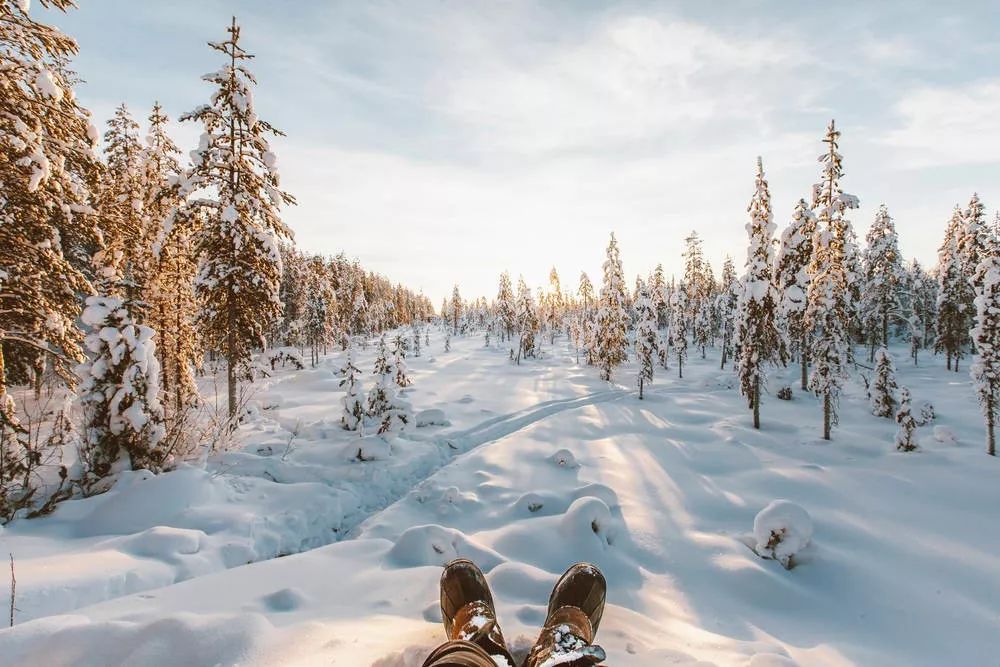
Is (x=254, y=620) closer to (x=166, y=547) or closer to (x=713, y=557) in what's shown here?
(x=166, y=547)

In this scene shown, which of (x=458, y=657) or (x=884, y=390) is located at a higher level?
(x=458, y=657)

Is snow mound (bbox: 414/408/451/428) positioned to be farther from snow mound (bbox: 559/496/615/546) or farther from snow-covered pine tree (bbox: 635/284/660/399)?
snow-covered pine tree (bbox: 635/284/660/399)

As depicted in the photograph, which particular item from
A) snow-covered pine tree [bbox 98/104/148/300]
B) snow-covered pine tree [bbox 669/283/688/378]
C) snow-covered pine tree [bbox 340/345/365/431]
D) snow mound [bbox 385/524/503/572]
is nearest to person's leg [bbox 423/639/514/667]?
snow mound [bbox 385/524/503/572]

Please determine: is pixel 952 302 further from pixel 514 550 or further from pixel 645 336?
→ pixel 514 550

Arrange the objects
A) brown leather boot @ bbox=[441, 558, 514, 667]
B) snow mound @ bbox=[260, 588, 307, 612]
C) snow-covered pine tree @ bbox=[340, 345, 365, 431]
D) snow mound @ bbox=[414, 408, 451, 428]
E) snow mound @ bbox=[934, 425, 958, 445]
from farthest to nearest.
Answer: snow mound @ bbox=[934, 425, 958, 445], snow mound @ bbox=[414, 408, 451, 428], snow-covered pine tree @ bbox=[340, 345, 365, 431], snow mound @ bbox=[260, 588, 307, 612], brown leather boot @ bbox=[441, 558, 514, 667]

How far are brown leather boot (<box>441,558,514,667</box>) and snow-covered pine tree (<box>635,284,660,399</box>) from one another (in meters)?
25.5

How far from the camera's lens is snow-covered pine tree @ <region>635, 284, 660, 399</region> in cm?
2805

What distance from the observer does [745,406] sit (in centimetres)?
2494

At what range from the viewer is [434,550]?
5754mm

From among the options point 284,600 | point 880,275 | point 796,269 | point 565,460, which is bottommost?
point 565,460

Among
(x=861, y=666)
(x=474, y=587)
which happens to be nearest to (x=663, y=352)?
(x=861, y=666)

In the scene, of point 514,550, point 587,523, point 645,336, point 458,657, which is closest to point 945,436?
point 645,336

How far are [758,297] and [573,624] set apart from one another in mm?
20228

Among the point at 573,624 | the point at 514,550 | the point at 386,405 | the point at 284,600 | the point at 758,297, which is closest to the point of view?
the point at 573,624
